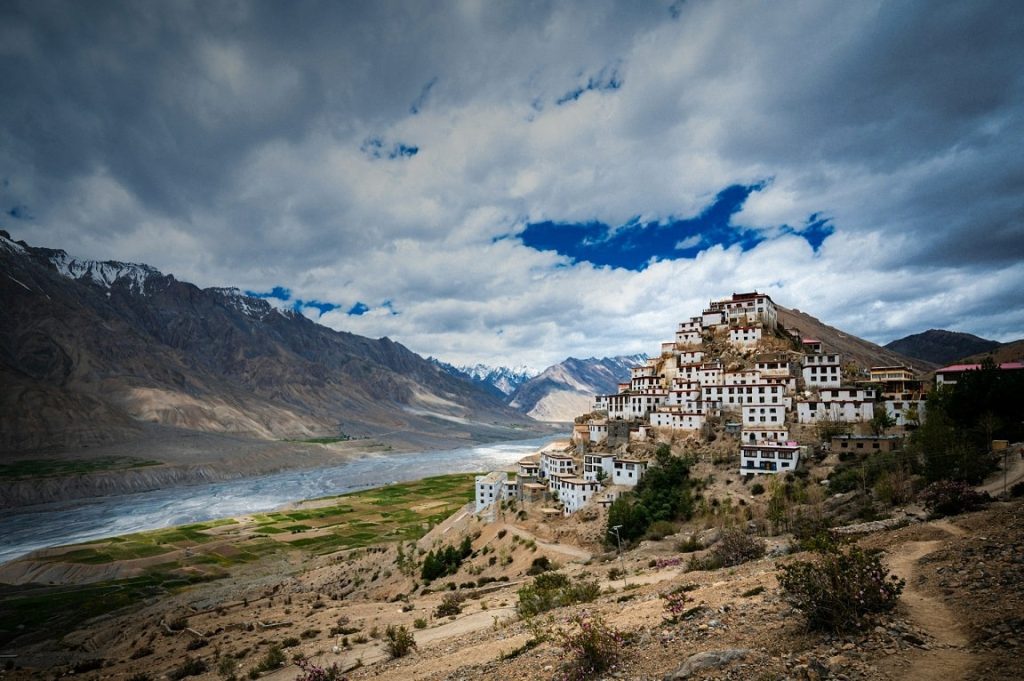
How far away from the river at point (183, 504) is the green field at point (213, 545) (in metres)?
9.74

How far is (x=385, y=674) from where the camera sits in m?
16.6

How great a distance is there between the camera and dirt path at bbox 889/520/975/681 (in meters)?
7.98

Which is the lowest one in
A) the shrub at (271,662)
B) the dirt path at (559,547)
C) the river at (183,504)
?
the river at (183,504)

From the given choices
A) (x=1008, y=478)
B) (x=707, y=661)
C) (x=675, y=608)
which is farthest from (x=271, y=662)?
(x=1008, y=478)

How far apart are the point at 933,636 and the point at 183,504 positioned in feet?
421

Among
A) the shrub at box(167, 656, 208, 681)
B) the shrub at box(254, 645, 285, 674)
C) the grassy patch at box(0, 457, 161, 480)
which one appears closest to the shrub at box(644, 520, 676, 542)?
the shrub at box(254, 645, 285, 674)

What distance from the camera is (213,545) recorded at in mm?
72250

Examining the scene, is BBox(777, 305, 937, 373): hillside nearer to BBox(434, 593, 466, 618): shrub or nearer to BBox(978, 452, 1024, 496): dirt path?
BBox(978, 452, 1024, 496): dirt path

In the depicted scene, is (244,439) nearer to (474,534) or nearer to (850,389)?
(474,534)

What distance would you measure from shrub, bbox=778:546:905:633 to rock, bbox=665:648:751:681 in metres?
1.69

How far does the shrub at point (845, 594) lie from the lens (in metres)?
9.84

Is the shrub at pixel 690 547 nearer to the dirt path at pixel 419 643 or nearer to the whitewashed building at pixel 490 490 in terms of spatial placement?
the dirt path at pixel 419 643

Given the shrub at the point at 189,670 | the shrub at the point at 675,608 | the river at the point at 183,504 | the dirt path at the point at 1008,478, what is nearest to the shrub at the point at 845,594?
the shrub at the point at 675,608

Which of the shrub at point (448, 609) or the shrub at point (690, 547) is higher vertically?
the shrub at point (690, 547)
